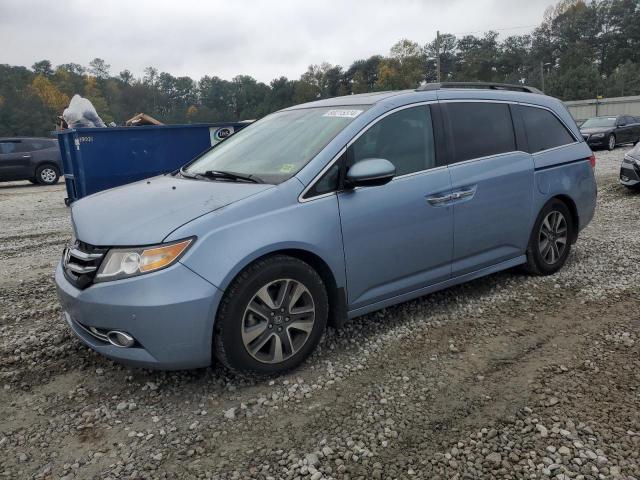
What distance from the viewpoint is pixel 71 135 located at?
8703 mm

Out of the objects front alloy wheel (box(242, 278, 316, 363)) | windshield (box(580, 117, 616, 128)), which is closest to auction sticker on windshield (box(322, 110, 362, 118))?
front alloy wheel (box(242, 278, 316, 363))

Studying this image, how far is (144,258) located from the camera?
2.71 metres

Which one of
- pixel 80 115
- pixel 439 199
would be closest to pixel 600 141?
pixel 80 115

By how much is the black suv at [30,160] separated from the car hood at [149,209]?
45.4 feet

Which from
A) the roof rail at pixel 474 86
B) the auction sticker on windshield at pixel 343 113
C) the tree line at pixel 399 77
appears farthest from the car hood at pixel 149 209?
the tree line at pixel 399 77

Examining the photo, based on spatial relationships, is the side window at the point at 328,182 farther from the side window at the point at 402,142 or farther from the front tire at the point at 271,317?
the front tire at the point at 271,317

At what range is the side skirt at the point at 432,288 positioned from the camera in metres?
3.47

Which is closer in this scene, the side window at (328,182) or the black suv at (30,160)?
the side window at (328,182)

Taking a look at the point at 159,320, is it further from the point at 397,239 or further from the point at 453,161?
the point at 453,161

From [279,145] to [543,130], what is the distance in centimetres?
256

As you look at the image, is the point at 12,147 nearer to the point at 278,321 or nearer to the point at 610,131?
the point at 278,321

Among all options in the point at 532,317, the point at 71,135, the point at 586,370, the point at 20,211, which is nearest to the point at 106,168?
the point at 71,135

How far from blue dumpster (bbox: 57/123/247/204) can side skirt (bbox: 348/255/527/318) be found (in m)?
6.63

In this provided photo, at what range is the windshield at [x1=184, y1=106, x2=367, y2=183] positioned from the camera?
3361mm
